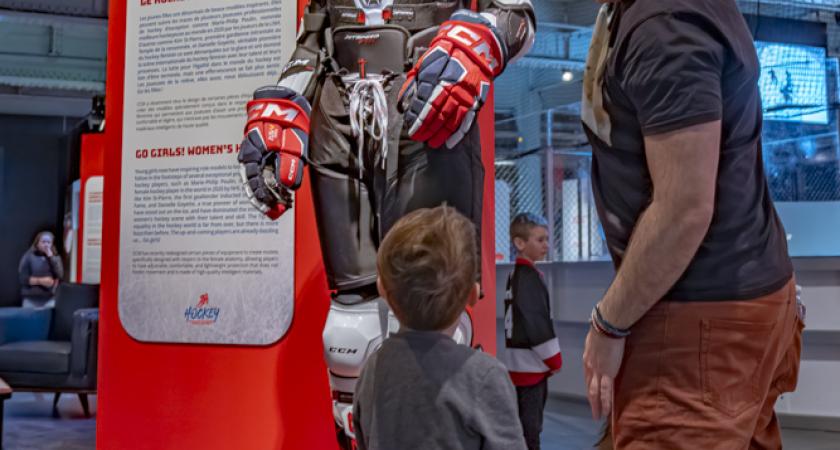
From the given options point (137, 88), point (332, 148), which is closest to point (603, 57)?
point (332, 148)

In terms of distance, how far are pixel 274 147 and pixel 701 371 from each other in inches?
56.0

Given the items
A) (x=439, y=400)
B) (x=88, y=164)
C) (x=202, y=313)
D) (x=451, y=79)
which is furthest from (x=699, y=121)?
(x=88, y=164)

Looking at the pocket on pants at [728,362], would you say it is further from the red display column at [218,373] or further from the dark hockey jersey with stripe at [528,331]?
the dark hockey jersey with stripe at [528,331]

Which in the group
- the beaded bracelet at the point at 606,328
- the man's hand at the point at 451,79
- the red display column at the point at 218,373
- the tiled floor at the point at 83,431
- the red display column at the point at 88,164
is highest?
the red display column at the point at 88,164

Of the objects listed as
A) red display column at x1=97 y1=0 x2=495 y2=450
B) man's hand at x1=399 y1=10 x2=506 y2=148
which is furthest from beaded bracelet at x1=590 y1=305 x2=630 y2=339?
red display column at x1=97 y1=0 x2=495 y2=450

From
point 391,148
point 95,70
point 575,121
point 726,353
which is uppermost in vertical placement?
point 95,70

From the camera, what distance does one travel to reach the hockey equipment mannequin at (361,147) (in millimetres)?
2287

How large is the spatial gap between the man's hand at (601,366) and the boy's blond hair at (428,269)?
23cm

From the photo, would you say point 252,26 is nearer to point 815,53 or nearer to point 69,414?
point 69,414

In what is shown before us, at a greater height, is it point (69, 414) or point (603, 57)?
point (603, 57)

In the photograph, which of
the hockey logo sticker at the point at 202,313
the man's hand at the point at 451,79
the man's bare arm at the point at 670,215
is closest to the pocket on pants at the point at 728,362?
the man's bare arm at the point at 670,215

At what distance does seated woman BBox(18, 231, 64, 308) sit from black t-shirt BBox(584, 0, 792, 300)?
39.3ft

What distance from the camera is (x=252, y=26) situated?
10.8 ft

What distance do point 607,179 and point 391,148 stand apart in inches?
37.7
